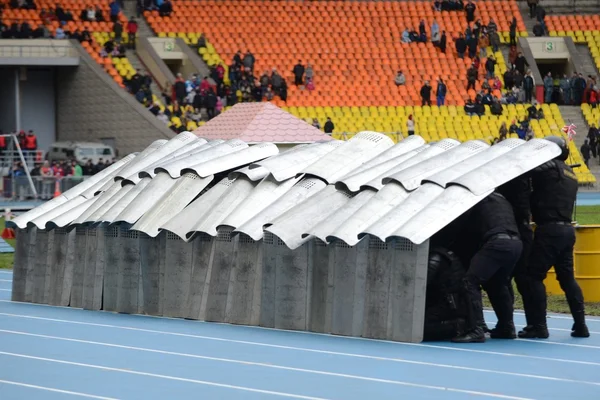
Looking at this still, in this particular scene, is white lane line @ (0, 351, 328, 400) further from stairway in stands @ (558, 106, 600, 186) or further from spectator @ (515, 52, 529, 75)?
spectator @ (515, 52, 529, 75)

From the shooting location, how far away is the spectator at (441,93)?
42469 millimetres

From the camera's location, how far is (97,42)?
139 feet

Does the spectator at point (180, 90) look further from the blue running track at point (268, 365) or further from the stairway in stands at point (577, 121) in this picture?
the blue running track at point (268, 365)

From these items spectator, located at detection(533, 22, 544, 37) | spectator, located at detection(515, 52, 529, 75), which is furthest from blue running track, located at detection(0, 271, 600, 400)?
spectator, located at detection(533, 22, 544, 37)

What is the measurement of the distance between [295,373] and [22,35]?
109ft

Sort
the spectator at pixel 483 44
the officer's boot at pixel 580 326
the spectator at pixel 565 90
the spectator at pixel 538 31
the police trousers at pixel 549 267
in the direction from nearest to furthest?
the police trousers at pixel 549 267 < the officer's boot at pixel 580 326 < the spectator at pixel 565 90 < the spectator at pixel 483 44 < the spectator at pixel 538 31

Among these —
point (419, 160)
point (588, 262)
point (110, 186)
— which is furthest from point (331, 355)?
point (110, 186)

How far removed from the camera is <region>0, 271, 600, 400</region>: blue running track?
925 centimetres

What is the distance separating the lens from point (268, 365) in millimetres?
10461

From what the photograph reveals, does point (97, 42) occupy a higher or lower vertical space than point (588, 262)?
higher

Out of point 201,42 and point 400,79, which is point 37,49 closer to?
point 201,42

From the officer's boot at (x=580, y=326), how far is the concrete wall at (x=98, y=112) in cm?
2693

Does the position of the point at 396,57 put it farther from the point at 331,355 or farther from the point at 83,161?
the point at 331,355

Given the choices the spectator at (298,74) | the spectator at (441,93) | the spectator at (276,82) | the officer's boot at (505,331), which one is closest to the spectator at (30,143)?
the spectator at (276,82)
